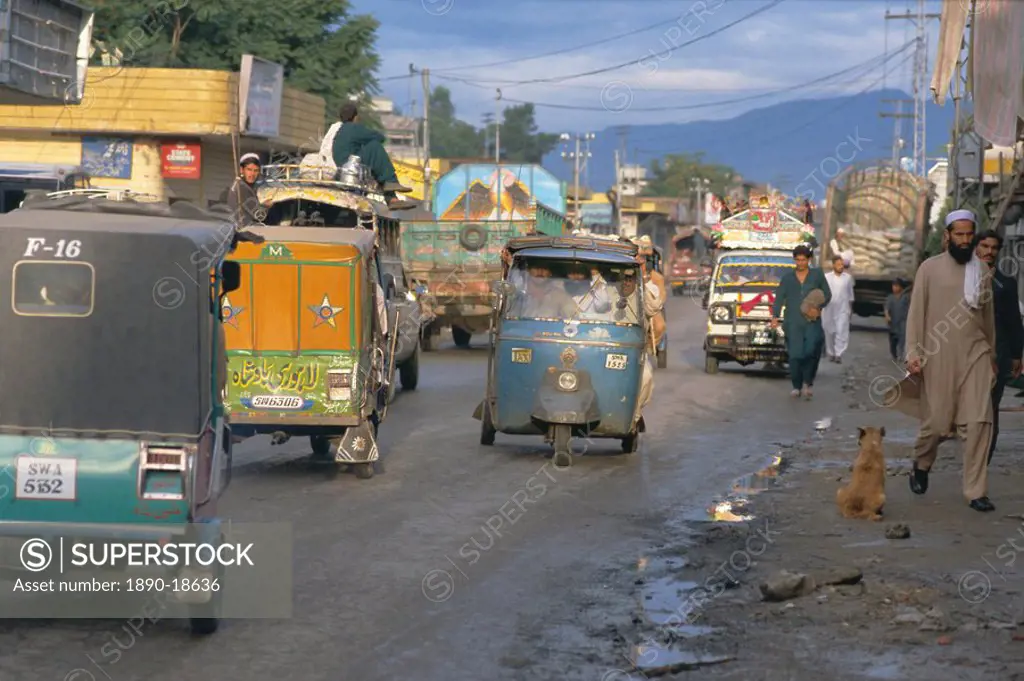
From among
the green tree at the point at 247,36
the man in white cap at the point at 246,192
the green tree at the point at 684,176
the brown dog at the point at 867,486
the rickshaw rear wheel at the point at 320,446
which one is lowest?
the rickshaw rear wheel at the point at 320,446

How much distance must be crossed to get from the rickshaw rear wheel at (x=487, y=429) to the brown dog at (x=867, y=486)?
4.51 metres

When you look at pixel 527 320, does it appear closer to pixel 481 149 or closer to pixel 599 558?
pixel 599 558

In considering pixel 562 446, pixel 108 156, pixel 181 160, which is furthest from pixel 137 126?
pixel 562 446

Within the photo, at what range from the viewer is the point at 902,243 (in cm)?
4188

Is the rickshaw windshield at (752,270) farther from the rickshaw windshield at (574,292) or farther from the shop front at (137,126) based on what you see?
the shop front at (137,126)

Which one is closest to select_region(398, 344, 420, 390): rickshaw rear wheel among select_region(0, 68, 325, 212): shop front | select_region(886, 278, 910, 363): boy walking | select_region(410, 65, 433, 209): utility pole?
select_region(886, 278, 910, 363): boy walking

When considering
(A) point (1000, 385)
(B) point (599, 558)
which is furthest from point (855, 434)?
(B) point (599, 558)

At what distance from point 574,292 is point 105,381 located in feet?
27.4

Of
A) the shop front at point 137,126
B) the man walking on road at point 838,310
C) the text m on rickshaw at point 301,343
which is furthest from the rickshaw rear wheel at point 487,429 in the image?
the shop front at point 137,126

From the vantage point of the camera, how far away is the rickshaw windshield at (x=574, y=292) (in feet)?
49.4

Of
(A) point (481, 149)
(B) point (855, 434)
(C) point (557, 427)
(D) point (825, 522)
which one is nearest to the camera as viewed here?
(D) point (825, 522)

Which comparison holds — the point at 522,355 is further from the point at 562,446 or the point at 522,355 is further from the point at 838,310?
the point at 838,310

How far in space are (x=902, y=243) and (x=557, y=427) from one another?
1158 inches

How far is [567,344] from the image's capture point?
1472cm
